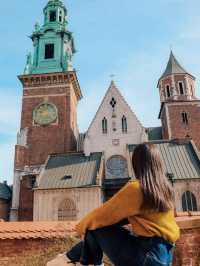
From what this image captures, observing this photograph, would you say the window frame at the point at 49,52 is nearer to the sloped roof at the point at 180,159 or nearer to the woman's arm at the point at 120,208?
the sloped roof at the point at 180,159

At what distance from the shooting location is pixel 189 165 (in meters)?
26.2

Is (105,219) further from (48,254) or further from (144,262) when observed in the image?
(48,254)

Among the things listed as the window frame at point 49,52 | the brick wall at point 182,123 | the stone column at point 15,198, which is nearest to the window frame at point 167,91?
the brick wall at point 182,123

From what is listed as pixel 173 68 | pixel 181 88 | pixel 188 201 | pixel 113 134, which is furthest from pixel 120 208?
pixel 173 68

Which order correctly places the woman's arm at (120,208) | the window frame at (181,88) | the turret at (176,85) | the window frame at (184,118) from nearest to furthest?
the woman's arm at (120,208)
the window frame at (184,118)
the turret at (176,85)
the window frame at (181,88)

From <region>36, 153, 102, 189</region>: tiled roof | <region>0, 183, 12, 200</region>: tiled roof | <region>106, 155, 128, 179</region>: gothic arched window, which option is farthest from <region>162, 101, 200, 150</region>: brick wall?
<region>0, 183, 12, 200</region>: tiled roof

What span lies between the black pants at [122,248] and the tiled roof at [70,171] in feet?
74.1

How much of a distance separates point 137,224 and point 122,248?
237 millimetres

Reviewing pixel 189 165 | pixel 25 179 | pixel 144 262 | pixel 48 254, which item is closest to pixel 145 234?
pixel 144 262

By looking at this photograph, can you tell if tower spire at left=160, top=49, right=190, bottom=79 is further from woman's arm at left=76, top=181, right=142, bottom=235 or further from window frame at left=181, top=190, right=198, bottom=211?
woman's arm at left=76, top=181, right=142, bottom=235

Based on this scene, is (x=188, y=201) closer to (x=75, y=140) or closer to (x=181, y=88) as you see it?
(x=75, y=140)

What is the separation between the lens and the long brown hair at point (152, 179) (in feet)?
8.51

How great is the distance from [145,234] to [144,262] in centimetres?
22

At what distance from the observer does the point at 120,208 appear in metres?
2.62
